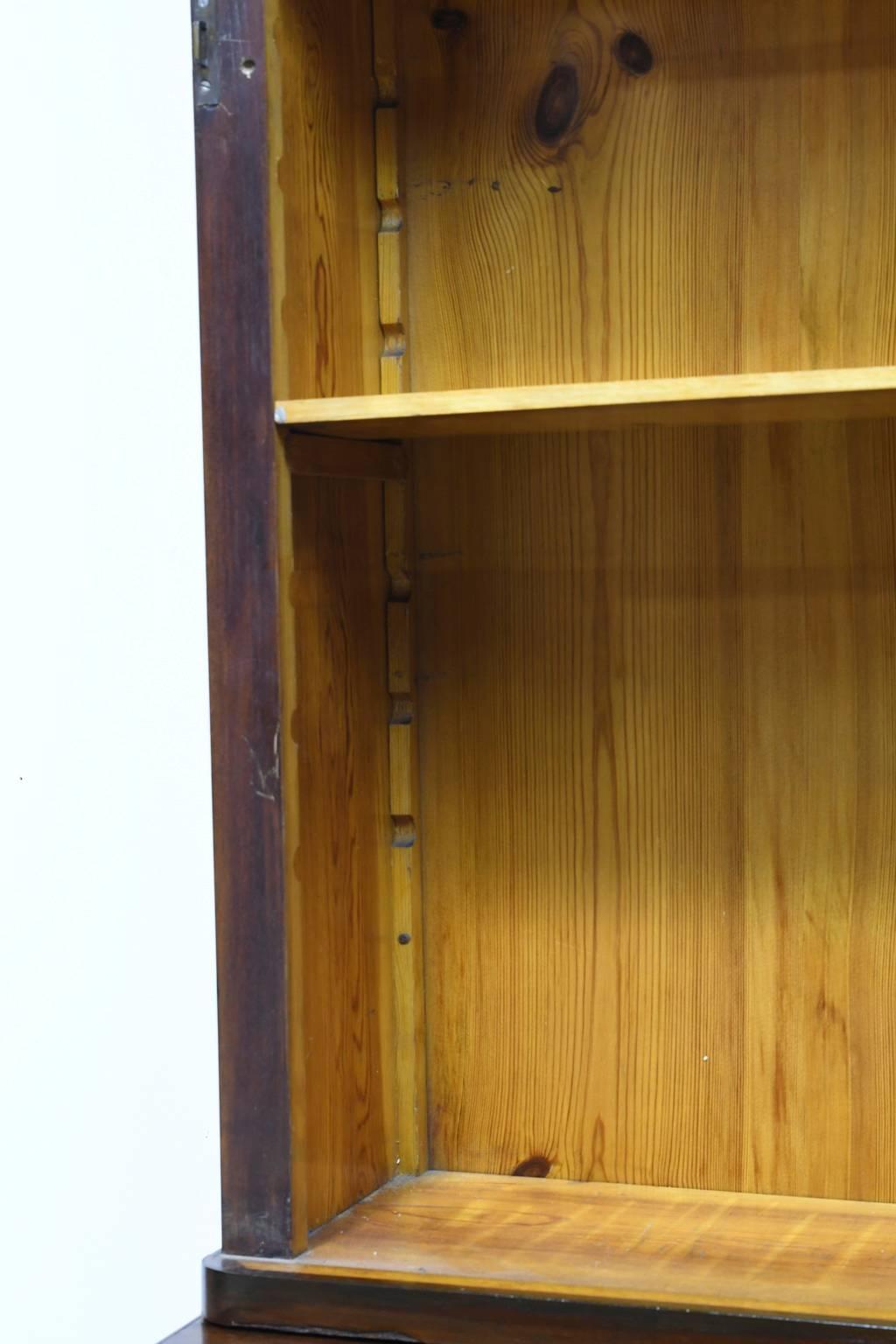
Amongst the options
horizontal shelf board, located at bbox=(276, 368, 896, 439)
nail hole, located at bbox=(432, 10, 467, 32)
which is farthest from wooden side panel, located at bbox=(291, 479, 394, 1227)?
nail hole, located at bbox=(432, 10, 467, 32)

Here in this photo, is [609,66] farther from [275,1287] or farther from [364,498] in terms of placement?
[275,1287]

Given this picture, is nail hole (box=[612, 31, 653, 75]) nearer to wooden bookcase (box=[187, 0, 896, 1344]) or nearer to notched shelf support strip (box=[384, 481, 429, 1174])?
wooden bookcase (box=[187, 0, 896, 1344])

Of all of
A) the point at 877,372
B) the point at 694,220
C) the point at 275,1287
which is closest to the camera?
the point at 877,372

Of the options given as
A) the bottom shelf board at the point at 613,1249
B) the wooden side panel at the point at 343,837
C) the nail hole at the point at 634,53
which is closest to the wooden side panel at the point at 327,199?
the wooden side panel at the point at 343,837

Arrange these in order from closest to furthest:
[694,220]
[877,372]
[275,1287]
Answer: [877,372] < [275,1287] < [694,220]

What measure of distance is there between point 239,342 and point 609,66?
0.51m

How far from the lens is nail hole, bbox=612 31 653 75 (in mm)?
1704

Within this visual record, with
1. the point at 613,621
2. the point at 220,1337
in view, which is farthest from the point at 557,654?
the point at 220,1337

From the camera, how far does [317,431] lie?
1555mm

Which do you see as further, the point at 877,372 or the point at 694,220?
the point at 694,220

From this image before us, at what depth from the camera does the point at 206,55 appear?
59.0 inches

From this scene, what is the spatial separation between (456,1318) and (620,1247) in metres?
0.18

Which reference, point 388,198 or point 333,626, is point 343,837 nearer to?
point 333,626

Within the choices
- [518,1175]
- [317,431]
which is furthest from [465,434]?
[518,1175]
